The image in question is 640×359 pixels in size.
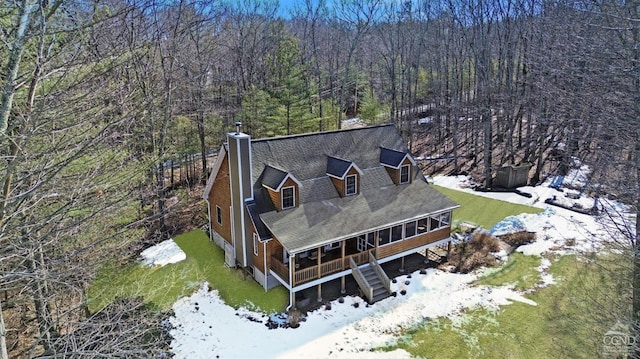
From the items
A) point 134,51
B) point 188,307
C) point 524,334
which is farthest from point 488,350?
point 134,51

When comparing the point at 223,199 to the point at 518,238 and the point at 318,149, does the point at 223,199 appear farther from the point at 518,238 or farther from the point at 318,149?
the point at 518,238

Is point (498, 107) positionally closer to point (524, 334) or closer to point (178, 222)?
point (524, 334)

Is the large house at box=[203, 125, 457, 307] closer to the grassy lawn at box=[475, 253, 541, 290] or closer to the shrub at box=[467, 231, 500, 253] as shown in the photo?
the shrub at box=[467, 231, 500, 253]

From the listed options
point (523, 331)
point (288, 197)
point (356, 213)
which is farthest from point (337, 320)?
point (523, 331)

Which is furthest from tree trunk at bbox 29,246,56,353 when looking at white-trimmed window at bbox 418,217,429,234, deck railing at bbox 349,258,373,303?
white-trimmed window at bbox 418,217,429,234

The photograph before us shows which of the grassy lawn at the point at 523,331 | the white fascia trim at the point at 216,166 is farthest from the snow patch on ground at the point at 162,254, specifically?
the grassy lawn at the point at 523,331
